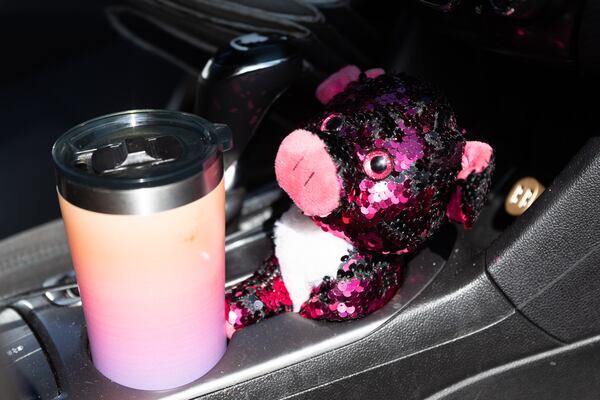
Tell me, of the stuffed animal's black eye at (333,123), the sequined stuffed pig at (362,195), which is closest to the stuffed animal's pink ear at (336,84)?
the sequined stuffed pig at (362,195)

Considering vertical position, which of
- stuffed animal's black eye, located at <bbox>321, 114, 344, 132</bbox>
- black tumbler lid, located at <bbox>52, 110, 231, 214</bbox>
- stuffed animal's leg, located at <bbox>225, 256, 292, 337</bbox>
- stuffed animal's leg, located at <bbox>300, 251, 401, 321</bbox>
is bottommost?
stuffed animal's leg, located at <bbox>225, 256, 292, 337</bbox>

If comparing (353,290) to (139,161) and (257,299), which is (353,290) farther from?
(139,161)

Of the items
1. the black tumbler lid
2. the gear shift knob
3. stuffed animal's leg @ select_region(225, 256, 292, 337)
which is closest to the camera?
the black tumbler lid

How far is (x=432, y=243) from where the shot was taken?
0.96 metres

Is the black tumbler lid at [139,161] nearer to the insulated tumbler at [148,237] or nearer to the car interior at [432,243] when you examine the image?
the insulated tumbler at [148,237]

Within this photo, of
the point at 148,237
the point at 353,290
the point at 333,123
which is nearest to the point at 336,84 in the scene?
the point at 333,123

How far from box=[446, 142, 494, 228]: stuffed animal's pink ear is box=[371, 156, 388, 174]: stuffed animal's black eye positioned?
120 mm

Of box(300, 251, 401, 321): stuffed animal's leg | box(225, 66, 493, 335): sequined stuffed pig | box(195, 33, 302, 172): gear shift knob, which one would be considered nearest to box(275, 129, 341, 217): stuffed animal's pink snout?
box(225, 66, 493, 335): sequined stuffed pig

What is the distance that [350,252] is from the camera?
0.81 metres

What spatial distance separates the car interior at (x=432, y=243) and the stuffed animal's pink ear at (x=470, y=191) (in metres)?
0.05

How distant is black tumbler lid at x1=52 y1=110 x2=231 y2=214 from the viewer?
63 centimetres

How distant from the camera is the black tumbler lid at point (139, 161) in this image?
0.63 metres

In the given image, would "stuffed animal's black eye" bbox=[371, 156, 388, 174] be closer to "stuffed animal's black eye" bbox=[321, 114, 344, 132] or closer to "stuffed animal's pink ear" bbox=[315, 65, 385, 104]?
"stuffed animal's black eye" bbox=[321, 114, 344, 132]

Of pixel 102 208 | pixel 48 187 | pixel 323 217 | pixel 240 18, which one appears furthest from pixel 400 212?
pixel 48 187
